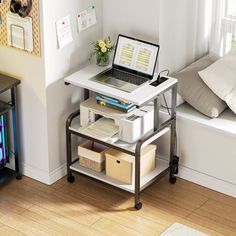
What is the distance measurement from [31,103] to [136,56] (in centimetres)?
66

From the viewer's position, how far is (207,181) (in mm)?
4219

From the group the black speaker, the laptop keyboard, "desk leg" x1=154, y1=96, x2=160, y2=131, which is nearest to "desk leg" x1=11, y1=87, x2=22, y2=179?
the black speaker

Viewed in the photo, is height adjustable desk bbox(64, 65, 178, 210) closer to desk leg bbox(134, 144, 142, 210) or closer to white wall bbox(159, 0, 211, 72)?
desk leg bbox(134, 144, 142, 210)

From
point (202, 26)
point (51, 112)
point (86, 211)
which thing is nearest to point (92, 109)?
point (51, 112)

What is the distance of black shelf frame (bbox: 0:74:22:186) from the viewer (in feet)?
13.3

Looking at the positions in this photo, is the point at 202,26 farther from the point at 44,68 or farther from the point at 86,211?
the point at 86,211

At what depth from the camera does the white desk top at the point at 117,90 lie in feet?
12.6

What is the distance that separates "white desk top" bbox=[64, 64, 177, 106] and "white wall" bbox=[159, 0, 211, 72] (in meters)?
0.24

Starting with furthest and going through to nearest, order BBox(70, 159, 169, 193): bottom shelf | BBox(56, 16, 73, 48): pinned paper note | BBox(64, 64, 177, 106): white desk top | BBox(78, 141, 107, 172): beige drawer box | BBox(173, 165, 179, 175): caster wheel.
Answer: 1. BBox(173, 165, 179, 175): caster wheel
2. BBox(78, 141, 107, 172): beige drawer box
3. BBox(70, 159, 169, 193): bottom shelf
4. BBox(56, 16, 73, 48): pinned paper note
5. BBox(64, 64, 177, 106): white desk top

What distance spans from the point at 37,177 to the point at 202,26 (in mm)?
1345

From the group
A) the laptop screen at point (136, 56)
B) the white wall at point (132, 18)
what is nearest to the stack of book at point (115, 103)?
the laptop screen at point (136, 56)

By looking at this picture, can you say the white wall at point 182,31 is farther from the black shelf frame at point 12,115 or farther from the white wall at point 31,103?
the black shelf frame at point 12,115

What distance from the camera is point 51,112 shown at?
4.11 meters

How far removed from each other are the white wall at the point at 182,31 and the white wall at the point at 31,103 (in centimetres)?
72
